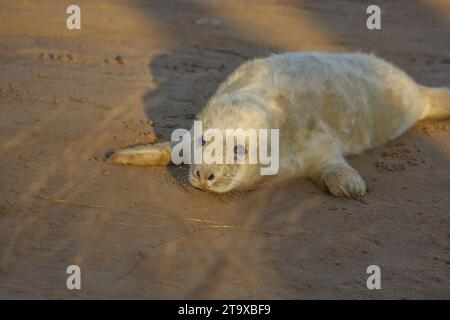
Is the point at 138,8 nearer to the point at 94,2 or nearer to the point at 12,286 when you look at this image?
the point at 94,2

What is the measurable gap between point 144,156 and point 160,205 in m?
0.64

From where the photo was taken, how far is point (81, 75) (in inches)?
251

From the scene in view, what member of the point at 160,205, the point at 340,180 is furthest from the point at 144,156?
the point at 340,180

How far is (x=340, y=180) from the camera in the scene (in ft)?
15.0

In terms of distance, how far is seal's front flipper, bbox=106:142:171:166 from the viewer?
15.6 feet

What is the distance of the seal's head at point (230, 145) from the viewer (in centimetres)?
430

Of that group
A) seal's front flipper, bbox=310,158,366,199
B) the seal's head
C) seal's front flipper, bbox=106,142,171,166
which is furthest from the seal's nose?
seal's front flipper, bbox=310,158,366,199

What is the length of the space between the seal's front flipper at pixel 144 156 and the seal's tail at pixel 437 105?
244 centimetres

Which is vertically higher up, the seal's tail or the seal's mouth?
the seal's tail

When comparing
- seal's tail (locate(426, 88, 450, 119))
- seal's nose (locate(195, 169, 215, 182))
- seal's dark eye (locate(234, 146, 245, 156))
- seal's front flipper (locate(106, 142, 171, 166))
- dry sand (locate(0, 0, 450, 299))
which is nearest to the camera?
dry sand (locate(0, 0, 450, 299))

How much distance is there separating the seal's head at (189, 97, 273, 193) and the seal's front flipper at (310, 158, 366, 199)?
43cm

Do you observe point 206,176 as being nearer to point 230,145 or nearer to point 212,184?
point 212,184

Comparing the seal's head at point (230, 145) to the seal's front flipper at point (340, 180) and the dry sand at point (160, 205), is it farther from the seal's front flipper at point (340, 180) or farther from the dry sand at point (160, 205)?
the seal's front flipper at point (340, 180)

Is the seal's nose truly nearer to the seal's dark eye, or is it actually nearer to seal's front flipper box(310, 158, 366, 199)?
the seal's dark eye
